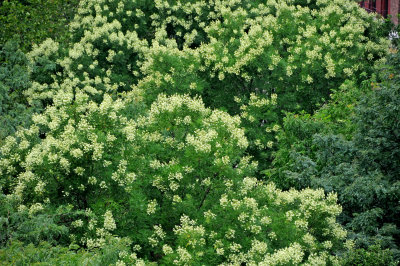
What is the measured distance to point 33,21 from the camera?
134 ft

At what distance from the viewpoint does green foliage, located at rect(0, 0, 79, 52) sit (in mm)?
39438

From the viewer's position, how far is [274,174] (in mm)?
25875

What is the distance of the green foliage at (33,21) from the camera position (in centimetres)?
3944

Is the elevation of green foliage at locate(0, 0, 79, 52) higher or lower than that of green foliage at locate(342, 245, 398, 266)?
higher

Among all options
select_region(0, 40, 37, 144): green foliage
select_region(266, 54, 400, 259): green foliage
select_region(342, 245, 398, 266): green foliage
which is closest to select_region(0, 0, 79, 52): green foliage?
select_region(0, 40, 37, 144): green foliage

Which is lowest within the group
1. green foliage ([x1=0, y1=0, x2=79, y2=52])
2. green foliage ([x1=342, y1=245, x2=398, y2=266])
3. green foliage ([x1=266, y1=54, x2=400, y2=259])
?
green foliage ([x1=342, y1=245, x2=398, y2=266])

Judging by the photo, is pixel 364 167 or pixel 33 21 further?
pixel 33 21

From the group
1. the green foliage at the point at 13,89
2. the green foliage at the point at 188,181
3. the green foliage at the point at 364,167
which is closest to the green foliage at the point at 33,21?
the green foliage at the point at 13,89

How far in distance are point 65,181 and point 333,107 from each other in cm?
1342

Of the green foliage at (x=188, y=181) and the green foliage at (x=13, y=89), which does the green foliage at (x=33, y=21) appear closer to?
the green foliage at (x=13, y=89)

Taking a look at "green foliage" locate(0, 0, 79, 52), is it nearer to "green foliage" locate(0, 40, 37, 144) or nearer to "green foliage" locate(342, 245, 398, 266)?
"green foliage" locate(0, 40, 37, 144)

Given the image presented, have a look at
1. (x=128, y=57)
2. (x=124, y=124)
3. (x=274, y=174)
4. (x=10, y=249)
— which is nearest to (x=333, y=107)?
(x=274, y=174)

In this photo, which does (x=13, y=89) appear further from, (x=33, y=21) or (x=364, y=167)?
(x=364, y=167)

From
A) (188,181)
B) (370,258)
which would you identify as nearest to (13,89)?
(188,181)
